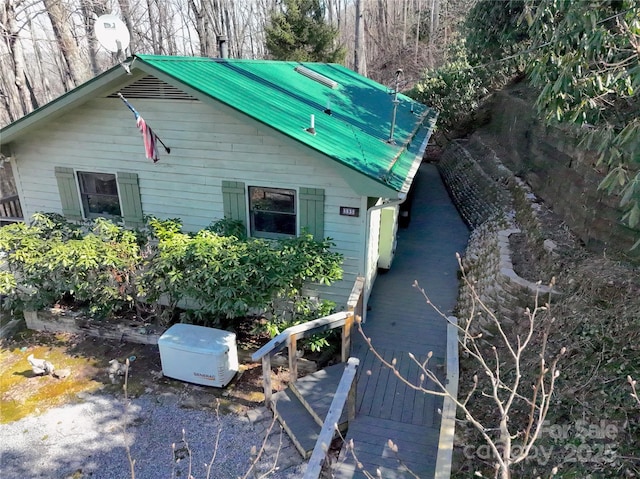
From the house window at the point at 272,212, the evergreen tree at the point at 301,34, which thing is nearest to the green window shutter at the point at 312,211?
the house window at the point at 272,212

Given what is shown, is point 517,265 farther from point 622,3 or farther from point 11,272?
point 11,272

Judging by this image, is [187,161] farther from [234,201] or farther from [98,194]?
[98,194]

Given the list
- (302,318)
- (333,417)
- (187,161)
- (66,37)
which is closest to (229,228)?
(187,161)

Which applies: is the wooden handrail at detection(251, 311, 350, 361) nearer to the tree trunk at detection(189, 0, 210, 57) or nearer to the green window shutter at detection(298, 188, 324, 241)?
the green window shutter at detection(298, 188, 324, 241)

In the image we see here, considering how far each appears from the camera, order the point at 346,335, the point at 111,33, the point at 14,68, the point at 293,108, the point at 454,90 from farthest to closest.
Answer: the point at 454,90, the point at 14,68, the point at 293,108, the point at 111,33, the point at 346,335

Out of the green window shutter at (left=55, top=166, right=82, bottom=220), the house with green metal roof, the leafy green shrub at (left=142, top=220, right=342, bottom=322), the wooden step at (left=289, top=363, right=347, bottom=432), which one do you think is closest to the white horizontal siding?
the house with green metal roof

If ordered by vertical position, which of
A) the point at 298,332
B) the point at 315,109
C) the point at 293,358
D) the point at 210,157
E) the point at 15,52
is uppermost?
the point at 15,52

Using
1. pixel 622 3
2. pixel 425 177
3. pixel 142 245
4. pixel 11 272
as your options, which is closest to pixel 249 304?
pixel 142 245
